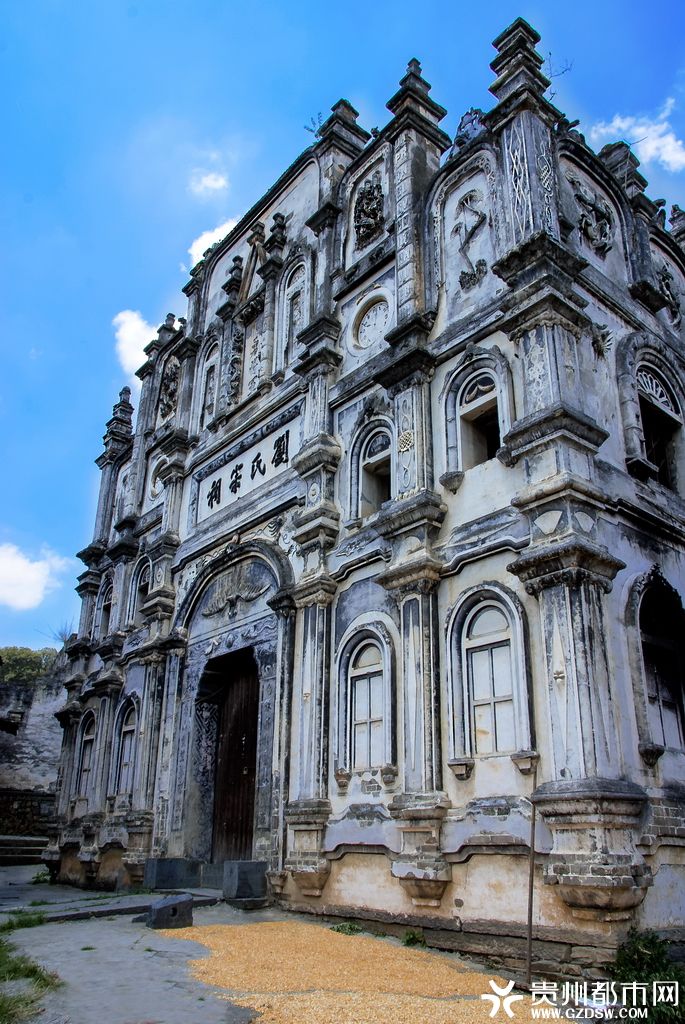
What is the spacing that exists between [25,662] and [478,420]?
31.7 m

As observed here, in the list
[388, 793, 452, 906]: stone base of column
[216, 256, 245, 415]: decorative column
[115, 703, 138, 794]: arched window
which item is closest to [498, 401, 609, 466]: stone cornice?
[388, 793, 452, 906]: stone base of column

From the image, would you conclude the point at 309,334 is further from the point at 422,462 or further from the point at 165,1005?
the point at 165,1005

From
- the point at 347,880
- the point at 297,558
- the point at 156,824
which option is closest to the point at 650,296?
the point at 297,558

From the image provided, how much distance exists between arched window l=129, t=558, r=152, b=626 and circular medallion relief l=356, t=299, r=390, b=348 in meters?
8.58

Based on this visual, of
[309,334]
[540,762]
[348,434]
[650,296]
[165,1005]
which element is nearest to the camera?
[165,1005]

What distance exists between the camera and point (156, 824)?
15.7m

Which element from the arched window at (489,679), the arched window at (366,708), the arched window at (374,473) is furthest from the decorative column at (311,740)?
the arched window at (489,679)

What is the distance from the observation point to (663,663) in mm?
10195

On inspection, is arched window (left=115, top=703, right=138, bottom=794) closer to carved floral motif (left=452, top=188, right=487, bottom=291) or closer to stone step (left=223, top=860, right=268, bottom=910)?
stone step (left=223, top=860, right=268, bottom=910)

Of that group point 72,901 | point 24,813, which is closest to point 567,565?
point 72,901

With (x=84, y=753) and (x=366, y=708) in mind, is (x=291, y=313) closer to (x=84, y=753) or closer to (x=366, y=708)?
(x=366, y=708)

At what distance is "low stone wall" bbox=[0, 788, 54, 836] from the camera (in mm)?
27844

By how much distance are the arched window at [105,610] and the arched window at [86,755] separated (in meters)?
2.27

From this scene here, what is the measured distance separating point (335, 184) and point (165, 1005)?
Result: 47.0 feet
